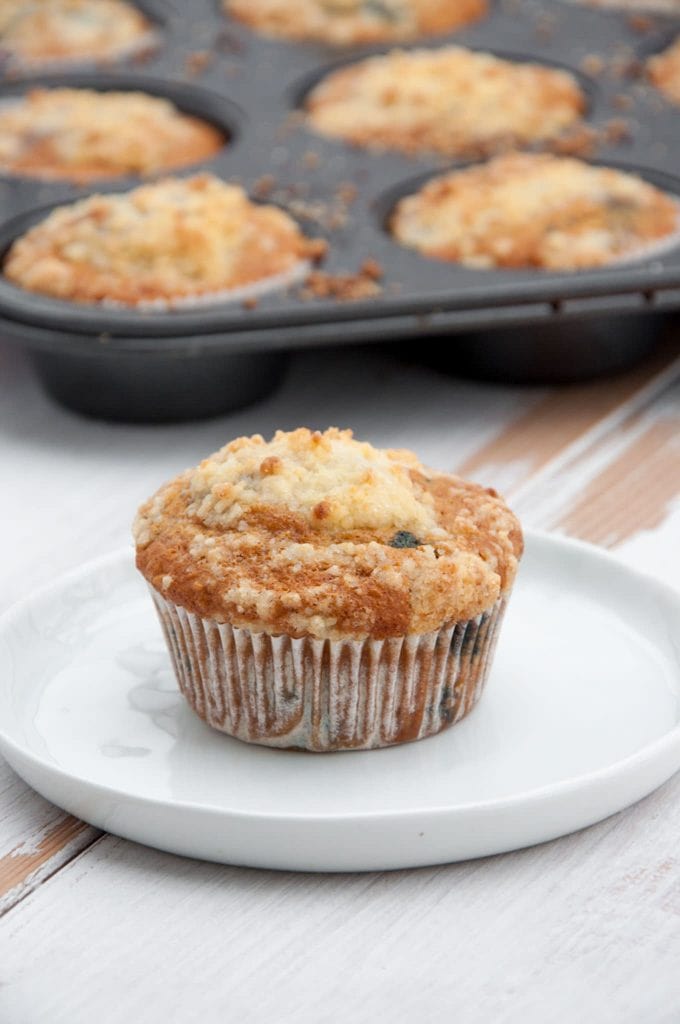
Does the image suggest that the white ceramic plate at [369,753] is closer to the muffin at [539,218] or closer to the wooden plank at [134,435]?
the wooden plank at [134,435]

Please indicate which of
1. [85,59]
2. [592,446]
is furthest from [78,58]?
[592,446]

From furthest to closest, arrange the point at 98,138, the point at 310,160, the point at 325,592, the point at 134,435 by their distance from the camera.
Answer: the point at 98,138 → the point at 310,160 → the point at 134,435 → the point at 325,592

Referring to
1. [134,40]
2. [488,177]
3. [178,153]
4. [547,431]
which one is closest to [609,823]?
[547,431]

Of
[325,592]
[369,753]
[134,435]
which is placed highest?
[325,592]

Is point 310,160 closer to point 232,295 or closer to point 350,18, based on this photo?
point 232,295

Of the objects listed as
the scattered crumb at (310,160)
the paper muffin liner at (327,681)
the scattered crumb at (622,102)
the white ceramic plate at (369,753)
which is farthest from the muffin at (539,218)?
the paper muffin liner at (327,681)

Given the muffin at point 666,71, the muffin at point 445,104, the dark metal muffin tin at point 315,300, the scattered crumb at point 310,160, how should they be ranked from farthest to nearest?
the muffin at point 666,71, the muffin at point 445,104, the scattered crumb at point 310,160, the dark metal muffin tin at point 315,300
